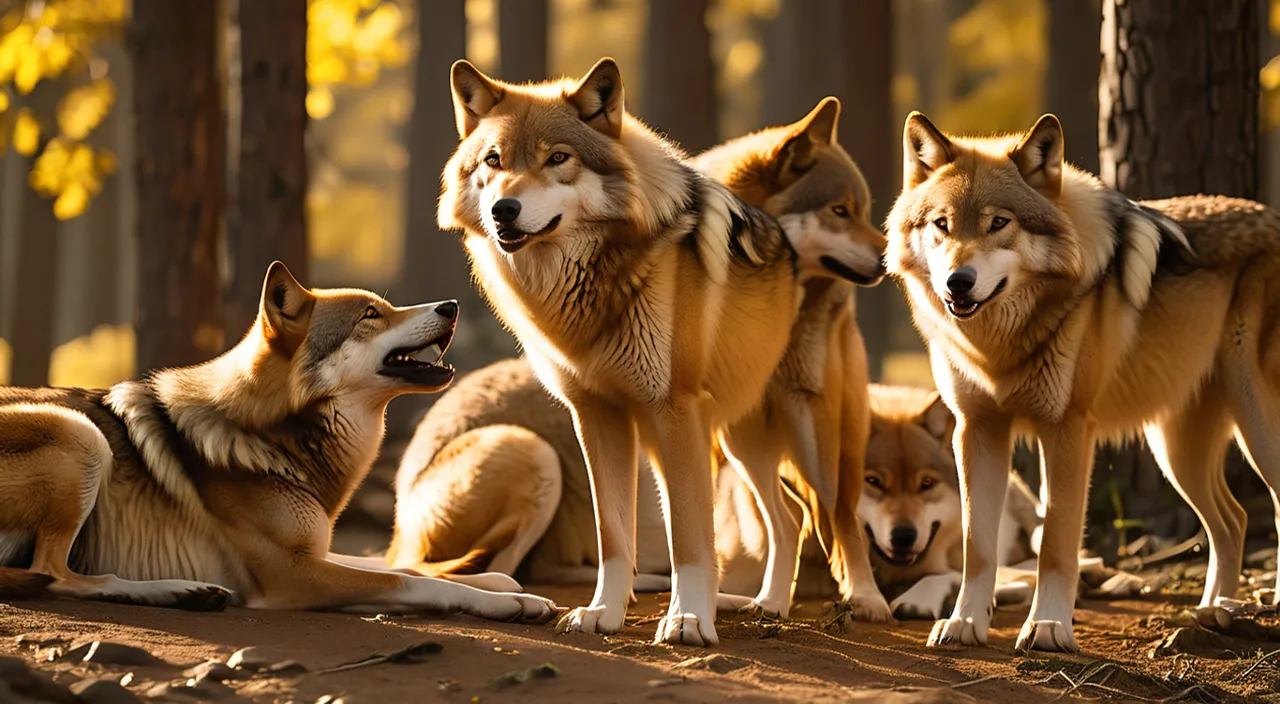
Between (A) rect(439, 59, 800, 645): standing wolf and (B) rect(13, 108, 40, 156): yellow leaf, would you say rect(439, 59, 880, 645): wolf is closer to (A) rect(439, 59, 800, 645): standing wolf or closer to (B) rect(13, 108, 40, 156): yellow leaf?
(A) rect(439, 59, 800, 645): standing wolf

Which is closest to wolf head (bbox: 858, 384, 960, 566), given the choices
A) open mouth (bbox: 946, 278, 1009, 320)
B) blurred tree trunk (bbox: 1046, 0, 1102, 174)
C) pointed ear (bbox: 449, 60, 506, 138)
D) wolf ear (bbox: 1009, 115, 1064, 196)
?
open mouth (bbox: 946, 278, 1009, 320)

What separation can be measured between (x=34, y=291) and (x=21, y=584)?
14.0m

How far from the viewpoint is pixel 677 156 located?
18.7ft

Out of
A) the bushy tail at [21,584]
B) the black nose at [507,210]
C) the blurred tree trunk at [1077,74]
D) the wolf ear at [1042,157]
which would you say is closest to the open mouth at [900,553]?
the wolf ear at [1042,157]

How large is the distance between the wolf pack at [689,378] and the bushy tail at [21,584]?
11mm

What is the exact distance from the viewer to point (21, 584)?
5.00m

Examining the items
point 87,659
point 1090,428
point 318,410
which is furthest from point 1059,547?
point 87,659

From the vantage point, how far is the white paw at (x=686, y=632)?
4.88 meters

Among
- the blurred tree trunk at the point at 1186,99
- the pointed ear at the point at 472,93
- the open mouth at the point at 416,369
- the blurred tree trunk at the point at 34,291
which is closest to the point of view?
the pointed ear at the point at 472,93

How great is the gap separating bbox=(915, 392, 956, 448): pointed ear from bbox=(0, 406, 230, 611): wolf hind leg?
4.12 metres

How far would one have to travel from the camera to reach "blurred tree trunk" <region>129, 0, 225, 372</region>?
411 inches

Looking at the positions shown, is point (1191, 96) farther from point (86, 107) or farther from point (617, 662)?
point (86, 107)

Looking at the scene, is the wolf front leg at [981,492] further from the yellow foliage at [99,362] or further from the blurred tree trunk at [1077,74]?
the yellow foliage at [99,362]

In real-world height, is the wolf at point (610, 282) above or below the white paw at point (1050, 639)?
above
